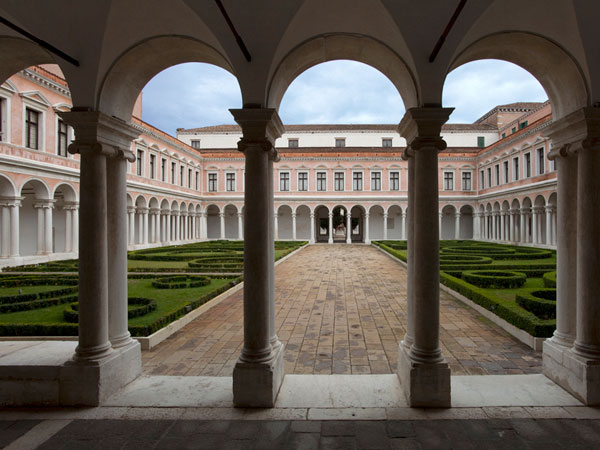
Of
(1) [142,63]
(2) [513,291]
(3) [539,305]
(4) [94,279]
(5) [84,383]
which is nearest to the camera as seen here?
(5) [84,383]

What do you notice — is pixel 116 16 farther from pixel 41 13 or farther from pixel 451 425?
pixel 451 425

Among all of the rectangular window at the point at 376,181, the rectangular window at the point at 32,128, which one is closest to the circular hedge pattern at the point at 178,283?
the rectangular window at the point at 32,128

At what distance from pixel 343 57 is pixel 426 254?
2.83 metres

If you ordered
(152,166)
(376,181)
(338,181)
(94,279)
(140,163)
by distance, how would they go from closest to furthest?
(94,279)
(140,163)
(152,166)
(376,181)
(338,181)

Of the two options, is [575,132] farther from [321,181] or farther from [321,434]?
[321,181]

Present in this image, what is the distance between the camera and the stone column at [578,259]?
159 inches

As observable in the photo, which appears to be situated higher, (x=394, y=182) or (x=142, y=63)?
(x=394, y=182)

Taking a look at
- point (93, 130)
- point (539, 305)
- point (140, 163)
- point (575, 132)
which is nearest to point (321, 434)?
point (93, 130)

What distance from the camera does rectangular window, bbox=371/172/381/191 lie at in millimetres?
38469

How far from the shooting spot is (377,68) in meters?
4.87

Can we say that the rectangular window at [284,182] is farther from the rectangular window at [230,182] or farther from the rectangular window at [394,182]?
the rectangular window at [394,182]

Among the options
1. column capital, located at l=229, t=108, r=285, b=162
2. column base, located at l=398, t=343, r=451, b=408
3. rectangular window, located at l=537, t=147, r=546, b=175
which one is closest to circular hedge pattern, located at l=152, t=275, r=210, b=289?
column capital, located at l=229, t=108, r=285, b=162

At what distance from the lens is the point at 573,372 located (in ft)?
13.5

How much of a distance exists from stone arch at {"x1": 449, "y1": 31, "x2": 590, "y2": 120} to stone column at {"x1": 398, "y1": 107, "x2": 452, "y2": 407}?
2.82 feet
